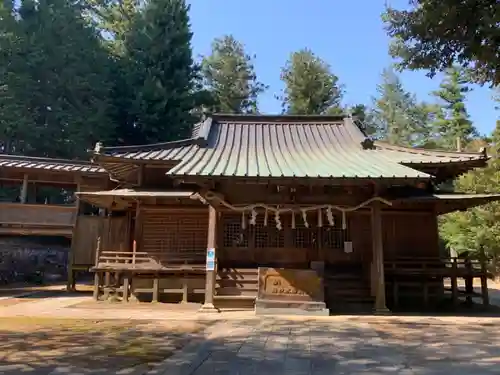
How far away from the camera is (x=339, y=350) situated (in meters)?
6.55

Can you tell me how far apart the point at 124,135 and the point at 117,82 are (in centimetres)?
371

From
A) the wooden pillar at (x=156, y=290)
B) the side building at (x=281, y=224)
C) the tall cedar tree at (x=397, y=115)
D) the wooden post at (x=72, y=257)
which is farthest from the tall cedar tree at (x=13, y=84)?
the tall cedar tree at (x=397, y=115)

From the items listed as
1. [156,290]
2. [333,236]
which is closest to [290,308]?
[333,236]

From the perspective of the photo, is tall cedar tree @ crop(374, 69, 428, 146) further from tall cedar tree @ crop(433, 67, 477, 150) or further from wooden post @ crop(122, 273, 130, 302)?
wooden post @ crop(122, 273, 130, 302)

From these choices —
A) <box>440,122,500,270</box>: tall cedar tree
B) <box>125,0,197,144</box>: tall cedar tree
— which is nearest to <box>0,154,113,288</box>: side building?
<box>125,0,197,144</box>: tall cedar tree

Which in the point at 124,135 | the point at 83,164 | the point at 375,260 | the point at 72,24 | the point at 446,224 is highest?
the point at 72,24

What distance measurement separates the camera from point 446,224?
87.3ft

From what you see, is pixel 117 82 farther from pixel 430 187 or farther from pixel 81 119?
pixel 430 187

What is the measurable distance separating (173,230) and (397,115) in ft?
135

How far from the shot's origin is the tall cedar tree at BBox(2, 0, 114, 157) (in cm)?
2531

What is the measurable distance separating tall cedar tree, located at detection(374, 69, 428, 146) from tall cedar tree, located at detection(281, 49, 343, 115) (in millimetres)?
12801

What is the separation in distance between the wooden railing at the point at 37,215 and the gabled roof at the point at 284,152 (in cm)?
576

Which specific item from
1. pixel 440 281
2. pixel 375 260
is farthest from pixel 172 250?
pixel 440 281

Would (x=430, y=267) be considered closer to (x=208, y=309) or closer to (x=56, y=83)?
(x=208, y=309)
